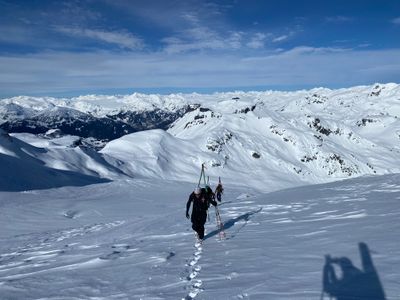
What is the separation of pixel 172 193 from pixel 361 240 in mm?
32720

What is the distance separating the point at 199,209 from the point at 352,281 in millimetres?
7103

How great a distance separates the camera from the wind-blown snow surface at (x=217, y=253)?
30.2ft

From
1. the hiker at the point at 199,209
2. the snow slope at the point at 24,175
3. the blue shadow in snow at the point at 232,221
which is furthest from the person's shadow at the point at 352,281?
the snow slope at the point at 24,175

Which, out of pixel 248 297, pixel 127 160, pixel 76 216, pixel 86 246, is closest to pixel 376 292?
pixel 248 297

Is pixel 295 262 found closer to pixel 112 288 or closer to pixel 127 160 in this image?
pixel 112 288

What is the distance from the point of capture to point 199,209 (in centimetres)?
1504

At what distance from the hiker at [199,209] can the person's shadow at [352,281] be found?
541cm

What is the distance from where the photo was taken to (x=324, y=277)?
892cm

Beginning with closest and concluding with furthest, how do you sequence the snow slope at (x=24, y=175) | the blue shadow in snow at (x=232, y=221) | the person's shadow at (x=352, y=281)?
the person's shadow at (x=352, y=281)
the blue shadow in snow at (x=232, y=221)
the snow slope at (x=24, y=175)

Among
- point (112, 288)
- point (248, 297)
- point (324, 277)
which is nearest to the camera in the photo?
point (248, 297)

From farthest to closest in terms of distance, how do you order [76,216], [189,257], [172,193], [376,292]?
[172,193]
[76,216]
[189,257]
[376,292]

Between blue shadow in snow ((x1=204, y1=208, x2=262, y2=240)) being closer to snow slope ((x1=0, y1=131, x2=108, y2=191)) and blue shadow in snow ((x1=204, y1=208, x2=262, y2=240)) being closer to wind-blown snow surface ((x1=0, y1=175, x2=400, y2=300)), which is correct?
wind-blown snow surface ((x1=0, y1=175, x2=400, y2=300))

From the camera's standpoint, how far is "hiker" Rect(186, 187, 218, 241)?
14766mm

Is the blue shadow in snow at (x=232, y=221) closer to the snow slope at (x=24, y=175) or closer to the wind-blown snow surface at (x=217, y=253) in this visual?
the wind-blown snow surface at (x=217, y=253)
